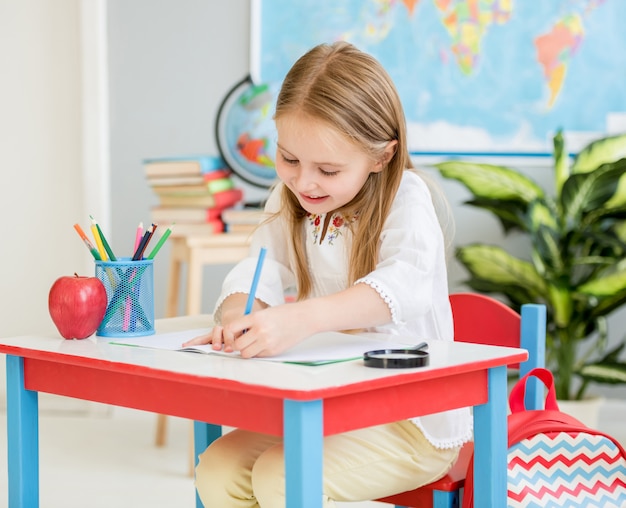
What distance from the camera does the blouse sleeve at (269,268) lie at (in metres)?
1.64

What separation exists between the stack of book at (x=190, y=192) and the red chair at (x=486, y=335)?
4.20 feet

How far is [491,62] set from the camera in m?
3.22

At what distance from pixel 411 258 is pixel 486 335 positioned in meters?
0.31

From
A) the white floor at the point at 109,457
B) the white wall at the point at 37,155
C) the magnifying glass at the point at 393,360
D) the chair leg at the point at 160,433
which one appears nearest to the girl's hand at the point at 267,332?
the magnifying glass at the point at 393,360

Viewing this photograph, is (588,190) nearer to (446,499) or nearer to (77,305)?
(446,499)

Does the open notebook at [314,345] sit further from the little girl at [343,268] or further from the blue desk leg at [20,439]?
the blue desk leg at [20,439]

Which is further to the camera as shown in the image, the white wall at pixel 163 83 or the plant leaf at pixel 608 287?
the white wall at pixel 163 83

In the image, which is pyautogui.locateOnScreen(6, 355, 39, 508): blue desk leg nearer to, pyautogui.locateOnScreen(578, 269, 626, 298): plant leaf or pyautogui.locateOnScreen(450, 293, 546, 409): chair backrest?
pyautogui.locateOnScreen(450, 293, 546, 409): chair backrest

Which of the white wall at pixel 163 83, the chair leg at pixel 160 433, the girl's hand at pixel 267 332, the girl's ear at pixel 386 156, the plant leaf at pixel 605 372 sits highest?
the white wall at pixel 163 83

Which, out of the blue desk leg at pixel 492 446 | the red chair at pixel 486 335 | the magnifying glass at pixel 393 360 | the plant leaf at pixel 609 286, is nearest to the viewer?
the magnifying glass at pixel 393 360

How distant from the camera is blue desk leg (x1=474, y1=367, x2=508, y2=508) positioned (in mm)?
1285

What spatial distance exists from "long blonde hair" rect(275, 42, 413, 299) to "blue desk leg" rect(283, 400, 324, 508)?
564 mm

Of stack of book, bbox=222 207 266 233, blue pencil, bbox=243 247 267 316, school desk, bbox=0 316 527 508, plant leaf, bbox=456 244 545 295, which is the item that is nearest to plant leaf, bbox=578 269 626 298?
plant leaf, bbox=456 244 545 295

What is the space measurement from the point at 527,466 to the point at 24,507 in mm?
719
